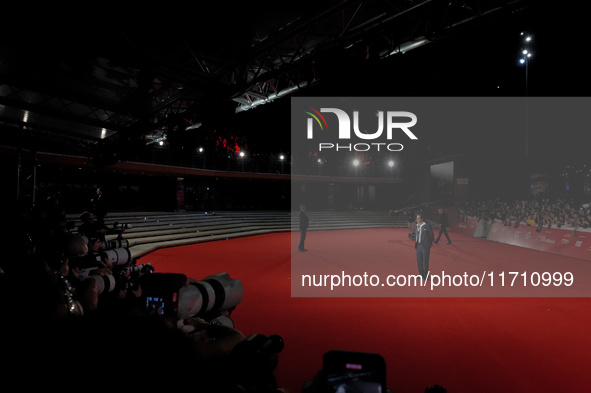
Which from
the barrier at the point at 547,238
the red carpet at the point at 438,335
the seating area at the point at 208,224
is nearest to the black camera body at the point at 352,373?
the red carpet at the point at 438,335

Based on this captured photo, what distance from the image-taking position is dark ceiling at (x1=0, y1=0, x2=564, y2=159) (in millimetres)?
4633

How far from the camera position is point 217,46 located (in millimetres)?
6367

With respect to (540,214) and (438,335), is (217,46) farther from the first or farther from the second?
(540,214)

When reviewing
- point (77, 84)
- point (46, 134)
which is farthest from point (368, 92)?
point (46, 134)

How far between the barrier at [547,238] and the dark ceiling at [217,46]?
33.1 feet

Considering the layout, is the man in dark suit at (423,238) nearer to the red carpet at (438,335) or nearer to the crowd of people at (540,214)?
the red carpet at (438,335)

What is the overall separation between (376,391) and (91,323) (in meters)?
1.08

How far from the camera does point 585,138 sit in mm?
17328

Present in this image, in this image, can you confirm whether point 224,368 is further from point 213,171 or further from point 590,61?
point 213,171

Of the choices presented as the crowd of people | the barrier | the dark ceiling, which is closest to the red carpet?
the dark ceiling

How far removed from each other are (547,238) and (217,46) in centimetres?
1403

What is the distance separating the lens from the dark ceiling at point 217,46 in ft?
15.2

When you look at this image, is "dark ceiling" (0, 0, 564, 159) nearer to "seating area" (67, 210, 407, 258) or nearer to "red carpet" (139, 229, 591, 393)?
"red carpet" (139, 229, 591, 393)

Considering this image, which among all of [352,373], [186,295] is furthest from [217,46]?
[352,373]
